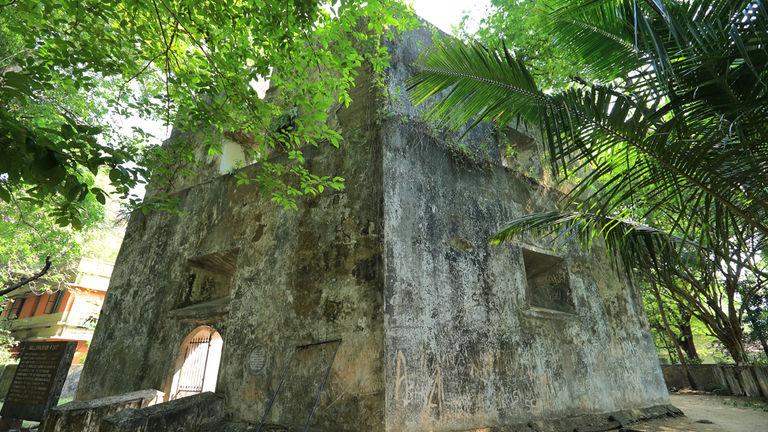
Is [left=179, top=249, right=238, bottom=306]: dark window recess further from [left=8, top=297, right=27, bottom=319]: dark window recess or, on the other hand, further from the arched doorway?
[left=8, top=297, right=27, bottom=319]: dark window recess

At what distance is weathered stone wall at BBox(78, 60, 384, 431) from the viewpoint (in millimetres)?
4105

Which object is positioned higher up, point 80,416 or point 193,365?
point 193,365

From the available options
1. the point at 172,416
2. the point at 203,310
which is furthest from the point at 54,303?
the point at 172,416

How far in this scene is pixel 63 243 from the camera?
11.0m

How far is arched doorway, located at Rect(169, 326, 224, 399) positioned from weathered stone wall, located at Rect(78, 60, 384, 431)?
0.14 meters

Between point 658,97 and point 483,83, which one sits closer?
point 658,97

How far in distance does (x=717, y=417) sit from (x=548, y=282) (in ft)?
11.4

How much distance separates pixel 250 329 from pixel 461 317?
255 cm

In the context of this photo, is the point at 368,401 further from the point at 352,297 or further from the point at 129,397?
the point at 129,397

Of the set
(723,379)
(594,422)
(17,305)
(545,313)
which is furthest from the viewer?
(17,305)

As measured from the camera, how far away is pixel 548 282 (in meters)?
6.52

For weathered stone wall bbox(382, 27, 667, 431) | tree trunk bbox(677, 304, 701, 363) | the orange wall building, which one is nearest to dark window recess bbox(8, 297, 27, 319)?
the orange wall building

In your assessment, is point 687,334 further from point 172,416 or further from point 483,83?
point 172,416

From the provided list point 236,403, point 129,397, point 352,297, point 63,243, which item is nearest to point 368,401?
point 352,297
